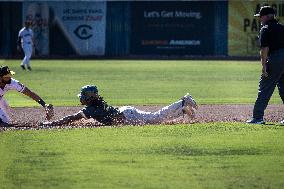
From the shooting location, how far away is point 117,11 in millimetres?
49000

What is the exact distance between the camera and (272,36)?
14.3 meters

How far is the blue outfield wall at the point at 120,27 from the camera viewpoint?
48688 mm

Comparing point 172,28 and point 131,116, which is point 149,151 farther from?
point 172,28

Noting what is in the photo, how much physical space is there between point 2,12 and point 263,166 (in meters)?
40.4

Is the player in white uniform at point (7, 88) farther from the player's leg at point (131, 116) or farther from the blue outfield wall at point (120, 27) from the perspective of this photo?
the blue outfield wall at point (120, 27)

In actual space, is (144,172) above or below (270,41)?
below

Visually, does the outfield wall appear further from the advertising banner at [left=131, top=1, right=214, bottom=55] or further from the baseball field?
the baseball field

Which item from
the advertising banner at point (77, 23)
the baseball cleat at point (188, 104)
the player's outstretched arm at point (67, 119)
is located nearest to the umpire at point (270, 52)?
the baseball cleat at point (188, 104)

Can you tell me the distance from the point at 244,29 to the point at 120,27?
6780 mm

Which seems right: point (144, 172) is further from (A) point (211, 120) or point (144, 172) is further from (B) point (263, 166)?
(A) point (211, 120)

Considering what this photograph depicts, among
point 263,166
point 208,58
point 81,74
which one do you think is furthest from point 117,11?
point 263,166

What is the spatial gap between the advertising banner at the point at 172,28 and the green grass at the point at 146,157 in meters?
34.3

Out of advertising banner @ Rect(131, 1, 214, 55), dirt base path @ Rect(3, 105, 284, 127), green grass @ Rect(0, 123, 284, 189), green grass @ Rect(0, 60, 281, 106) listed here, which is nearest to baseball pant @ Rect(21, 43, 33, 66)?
green grass @ Rect(0, 60, 281, 106)

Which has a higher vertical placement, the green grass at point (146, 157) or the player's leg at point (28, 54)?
the player's leg at point (28, 54)
